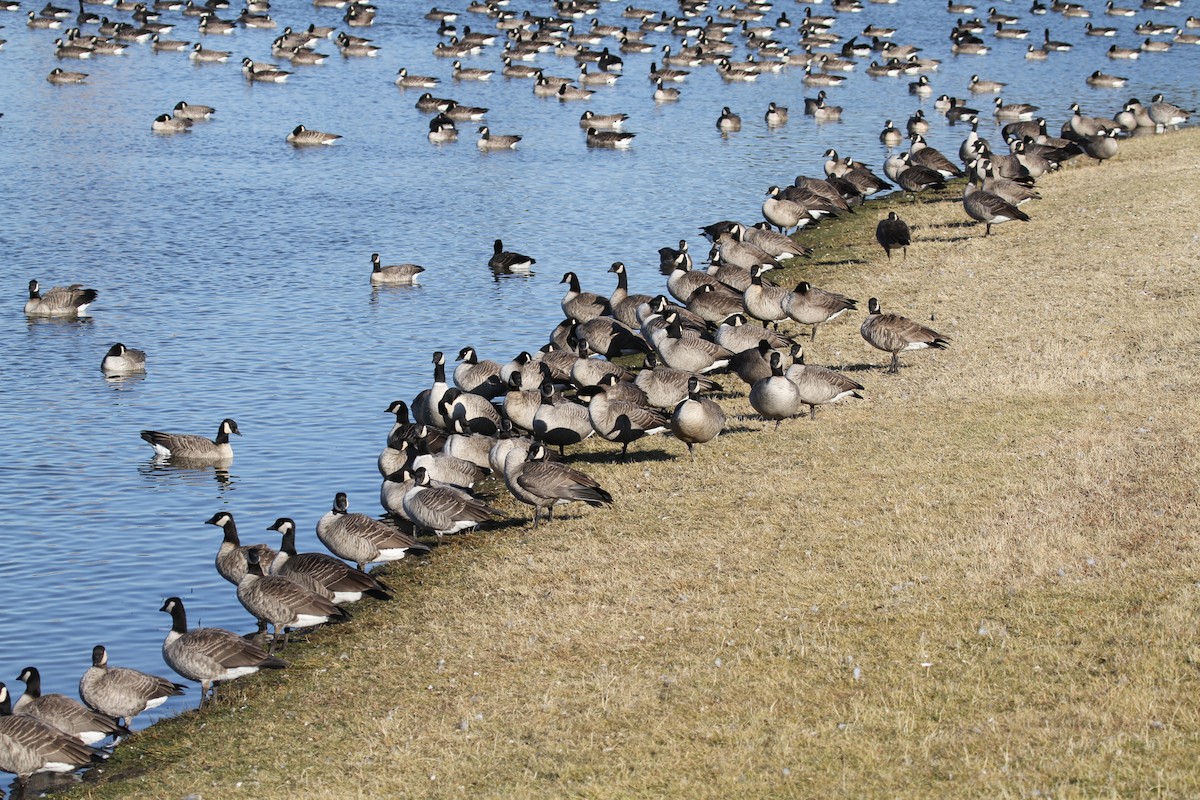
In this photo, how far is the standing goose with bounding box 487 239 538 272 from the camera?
134ft

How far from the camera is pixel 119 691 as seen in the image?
1605 cm

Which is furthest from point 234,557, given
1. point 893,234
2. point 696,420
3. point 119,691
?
point 893,234

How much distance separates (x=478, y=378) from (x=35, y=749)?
1412 cm

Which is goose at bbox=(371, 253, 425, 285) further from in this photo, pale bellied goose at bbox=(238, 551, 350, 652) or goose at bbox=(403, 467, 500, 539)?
pale bellied goose at bbox=(238, 551, 350, 652)

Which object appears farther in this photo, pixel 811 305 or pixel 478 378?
pixel 811 305

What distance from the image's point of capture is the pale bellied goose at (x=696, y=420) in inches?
892

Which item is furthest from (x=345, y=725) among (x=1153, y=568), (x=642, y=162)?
(x=642, y=162)

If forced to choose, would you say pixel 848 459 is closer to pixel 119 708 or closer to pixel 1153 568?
pixel 1153 568

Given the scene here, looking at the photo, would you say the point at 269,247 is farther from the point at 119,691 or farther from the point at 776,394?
the point at 119,691

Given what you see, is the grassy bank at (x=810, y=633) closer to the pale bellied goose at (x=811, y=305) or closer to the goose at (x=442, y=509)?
the goose at (x=442, y=509)

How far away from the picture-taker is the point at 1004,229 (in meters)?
40.5

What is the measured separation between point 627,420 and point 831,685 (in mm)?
9175

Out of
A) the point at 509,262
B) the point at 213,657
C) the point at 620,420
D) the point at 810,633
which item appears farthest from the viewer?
the point at 509,262

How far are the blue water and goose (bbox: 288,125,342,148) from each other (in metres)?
0.72
